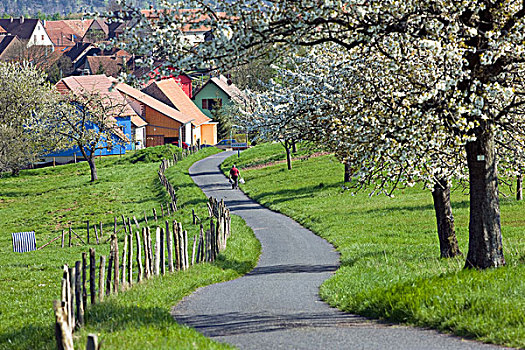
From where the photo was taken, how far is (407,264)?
16.2m

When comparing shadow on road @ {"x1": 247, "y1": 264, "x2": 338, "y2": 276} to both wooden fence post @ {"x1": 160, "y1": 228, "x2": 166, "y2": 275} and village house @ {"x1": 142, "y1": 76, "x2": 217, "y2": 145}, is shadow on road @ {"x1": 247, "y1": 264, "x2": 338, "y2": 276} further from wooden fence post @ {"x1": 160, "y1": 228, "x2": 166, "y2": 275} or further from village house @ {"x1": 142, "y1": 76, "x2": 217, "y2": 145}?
village house @ {"x1": 142, "y1": 76, "x2": 217, "y2": 145}

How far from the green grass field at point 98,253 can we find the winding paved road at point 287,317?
0.64 m

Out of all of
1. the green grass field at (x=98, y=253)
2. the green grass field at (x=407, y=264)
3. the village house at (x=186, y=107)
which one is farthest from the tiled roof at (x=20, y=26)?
the green grass field at (x=407, y=264)

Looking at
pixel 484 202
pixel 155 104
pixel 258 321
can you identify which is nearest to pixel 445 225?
pixel 484 202

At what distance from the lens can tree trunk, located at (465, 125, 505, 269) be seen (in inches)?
461

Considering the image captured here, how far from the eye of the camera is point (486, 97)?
10461 millimetres

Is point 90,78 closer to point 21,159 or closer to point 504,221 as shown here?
point 21,159

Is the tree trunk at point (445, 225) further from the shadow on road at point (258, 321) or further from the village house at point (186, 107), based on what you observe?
the village house at point (186, 107)

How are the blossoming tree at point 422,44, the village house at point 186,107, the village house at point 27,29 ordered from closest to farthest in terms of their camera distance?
the blossoming tree at point 422,44 → the village house at point 186,107 → the village house at point 27,29

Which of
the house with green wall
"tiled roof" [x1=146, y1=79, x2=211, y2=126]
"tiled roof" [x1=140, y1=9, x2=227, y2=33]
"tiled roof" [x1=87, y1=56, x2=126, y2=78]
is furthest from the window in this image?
"tiled roof" [x1=140, y1=9, x2=227, y2=33]

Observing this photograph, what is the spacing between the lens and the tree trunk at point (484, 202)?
1171cm

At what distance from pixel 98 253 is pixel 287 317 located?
1779 centimetres

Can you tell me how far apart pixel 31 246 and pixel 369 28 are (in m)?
24.9

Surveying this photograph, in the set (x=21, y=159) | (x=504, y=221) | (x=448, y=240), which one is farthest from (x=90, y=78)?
(x=448, y=240)
